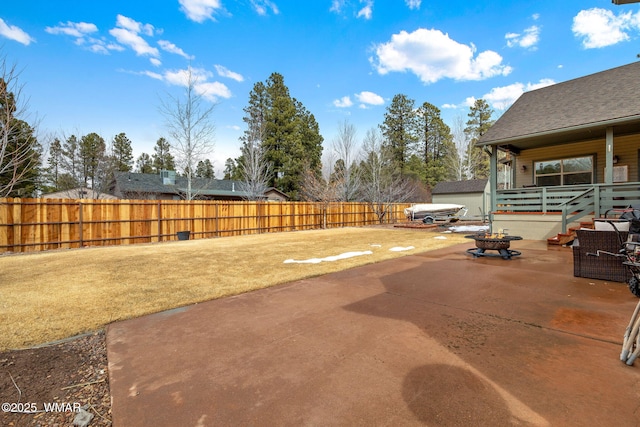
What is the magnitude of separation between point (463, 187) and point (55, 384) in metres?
30.0

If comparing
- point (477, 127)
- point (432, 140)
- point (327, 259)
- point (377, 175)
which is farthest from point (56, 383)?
point (432, 140)

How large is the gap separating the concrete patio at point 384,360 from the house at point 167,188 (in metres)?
20.2

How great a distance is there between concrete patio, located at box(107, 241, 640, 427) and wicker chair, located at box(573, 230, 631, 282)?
38cm

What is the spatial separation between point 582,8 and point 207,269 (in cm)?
1767

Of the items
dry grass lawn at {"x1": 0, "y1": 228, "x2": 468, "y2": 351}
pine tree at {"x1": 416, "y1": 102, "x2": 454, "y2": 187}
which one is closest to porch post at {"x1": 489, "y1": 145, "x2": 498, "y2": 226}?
dry grass lawn at {"x1": 0, "y1": 228, "x2": 468, "y2": 351}

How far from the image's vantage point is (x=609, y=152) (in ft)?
27.3

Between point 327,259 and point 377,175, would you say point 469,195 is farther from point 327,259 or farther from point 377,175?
point 327,259

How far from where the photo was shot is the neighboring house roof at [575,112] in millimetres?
8500

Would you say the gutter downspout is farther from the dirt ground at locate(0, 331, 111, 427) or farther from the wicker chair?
the dirt ground at locate(0, 331, 111, 427)

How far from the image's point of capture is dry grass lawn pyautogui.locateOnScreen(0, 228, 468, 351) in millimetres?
3354

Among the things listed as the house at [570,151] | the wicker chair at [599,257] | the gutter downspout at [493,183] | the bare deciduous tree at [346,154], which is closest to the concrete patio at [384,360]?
the wicker chair at [599,257]

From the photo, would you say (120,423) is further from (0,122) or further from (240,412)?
(0,122)

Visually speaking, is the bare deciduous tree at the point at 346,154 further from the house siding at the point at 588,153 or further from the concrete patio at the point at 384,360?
the concrete patio at the point at 384,360

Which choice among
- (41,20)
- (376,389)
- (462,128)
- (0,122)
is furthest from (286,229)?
(462,128)
